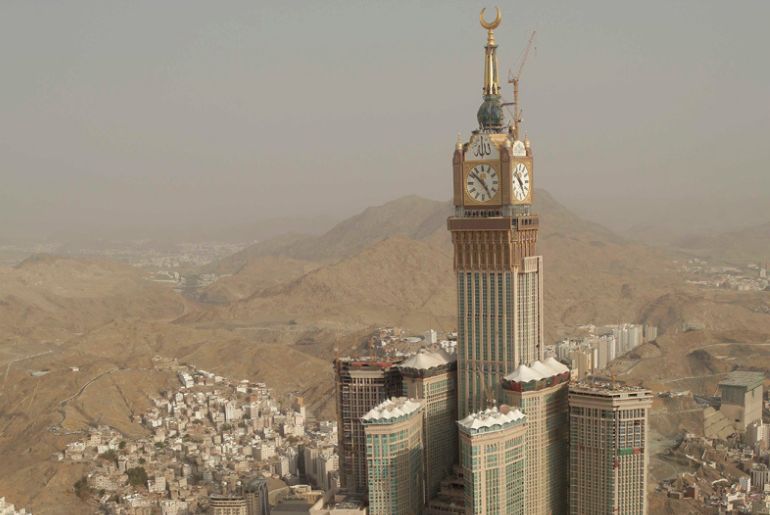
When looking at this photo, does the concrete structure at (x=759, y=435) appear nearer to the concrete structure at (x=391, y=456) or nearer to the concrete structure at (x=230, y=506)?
the concrete structure at (x=391, y=456)

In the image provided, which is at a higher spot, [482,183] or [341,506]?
[482,183]

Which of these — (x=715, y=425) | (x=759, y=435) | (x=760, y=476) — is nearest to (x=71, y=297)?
(x=715, y=425)

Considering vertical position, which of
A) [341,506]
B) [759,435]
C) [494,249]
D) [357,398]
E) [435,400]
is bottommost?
[759,435]


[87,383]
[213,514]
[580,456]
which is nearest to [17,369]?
[87,383]

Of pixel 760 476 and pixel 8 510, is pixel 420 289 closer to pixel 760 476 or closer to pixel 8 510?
pixel 760 476

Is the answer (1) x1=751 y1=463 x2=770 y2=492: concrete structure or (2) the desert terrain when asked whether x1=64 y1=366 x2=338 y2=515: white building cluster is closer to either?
(2) the desert terrain

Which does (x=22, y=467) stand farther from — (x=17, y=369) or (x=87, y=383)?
(x=17, y=369)
